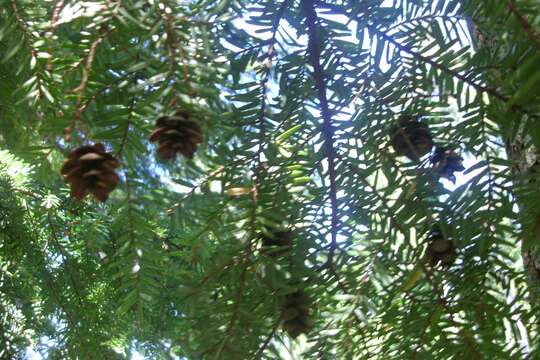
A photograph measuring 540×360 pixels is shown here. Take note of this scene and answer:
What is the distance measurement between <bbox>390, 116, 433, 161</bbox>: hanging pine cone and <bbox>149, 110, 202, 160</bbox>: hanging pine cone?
0.24 metres

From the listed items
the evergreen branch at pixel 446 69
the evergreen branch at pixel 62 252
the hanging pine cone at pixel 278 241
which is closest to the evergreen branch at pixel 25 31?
the hanging pine cone at pixel 278 241

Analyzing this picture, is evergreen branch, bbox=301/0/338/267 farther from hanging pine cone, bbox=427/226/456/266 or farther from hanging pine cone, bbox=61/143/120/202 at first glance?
hanging pine cone, bbox=61/143/120/202

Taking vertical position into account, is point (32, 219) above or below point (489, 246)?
above

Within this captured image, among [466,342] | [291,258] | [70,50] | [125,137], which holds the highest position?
[70,50]

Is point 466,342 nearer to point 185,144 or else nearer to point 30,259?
point 185,144

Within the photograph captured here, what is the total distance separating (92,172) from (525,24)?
305mm

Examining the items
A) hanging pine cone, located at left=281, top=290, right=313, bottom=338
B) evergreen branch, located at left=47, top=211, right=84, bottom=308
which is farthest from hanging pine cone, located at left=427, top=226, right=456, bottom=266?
evergreen branch, located at left=47, top=211, right=84, bottom=308

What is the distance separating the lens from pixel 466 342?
466 millimetres

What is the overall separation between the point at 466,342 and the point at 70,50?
426 mm

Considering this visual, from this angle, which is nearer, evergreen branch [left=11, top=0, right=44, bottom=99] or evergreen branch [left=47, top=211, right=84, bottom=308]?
evergreen branch [left=11, top=0, right=44, bottom=99]

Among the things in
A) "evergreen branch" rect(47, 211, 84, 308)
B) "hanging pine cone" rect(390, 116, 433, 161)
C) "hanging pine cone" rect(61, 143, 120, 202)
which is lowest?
"hanging pine cone" rect(390, 116, 433, 161)

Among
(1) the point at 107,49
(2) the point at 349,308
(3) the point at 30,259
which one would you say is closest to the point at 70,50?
(1) the point at 107,49

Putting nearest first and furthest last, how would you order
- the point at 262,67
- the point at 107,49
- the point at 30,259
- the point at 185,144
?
the point at 185,144 → the point at 107,49 → the point at 262,67 → the point at 30,259

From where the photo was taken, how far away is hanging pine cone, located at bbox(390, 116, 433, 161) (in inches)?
21.5
